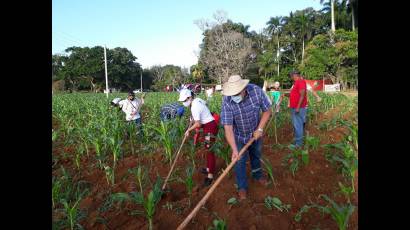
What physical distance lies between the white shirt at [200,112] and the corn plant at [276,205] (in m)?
1.43

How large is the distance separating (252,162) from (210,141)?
69cm

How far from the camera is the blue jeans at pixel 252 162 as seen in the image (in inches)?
128

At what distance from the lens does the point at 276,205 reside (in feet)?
9.52

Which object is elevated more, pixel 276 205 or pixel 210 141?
pixel 210 141

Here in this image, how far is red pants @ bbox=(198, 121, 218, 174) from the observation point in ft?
12.7

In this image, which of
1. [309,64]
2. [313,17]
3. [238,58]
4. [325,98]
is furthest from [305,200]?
[313,17]

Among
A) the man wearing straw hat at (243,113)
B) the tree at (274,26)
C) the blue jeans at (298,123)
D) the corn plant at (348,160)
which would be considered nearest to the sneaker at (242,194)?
the man wearing straw hat at (243,113)

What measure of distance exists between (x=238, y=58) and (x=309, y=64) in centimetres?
1182

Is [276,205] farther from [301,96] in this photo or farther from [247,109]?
[301,96]

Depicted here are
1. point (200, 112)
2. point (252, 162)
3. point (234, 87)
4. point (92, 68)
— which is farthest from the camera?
point (92, 68)

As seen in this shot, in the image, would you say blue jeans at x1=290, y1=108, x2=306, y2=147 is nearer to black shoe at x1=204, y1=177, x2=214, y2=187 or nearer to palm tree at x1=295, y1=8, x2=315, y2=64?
black shoe at x1=204, y1=177, x2=214, y2=187

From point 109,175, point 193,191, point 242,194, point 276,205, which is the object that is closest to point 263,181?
point 242,194

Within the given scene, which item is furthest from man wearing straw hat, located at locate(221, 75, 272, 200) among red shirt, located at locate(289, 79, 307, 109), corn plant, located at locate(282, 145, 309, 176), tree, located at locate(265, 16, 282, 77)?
tree, located at locate(265, 16, 282, 77)

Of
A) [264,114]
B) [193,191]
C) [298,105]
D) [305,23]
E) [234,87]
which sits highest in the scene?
[305,23]
